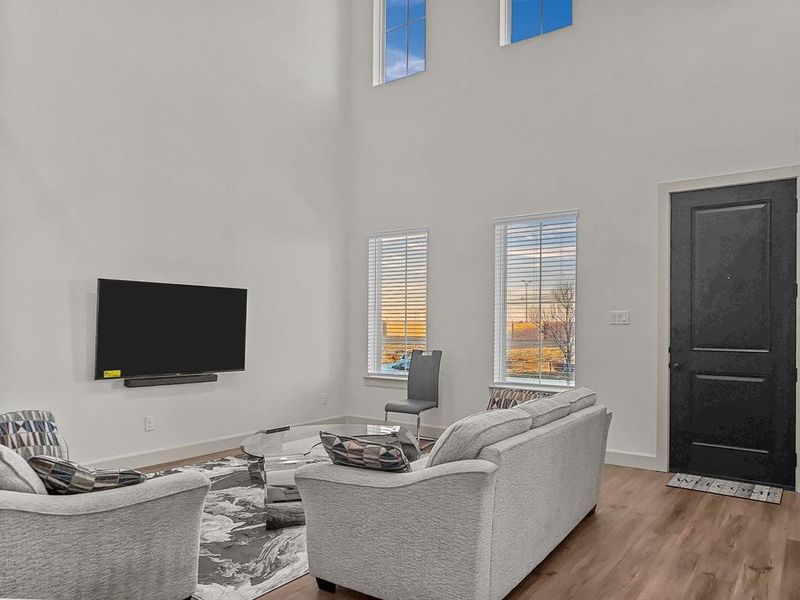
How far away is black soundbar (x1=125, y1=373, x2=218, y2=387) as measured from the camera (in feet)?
16.1

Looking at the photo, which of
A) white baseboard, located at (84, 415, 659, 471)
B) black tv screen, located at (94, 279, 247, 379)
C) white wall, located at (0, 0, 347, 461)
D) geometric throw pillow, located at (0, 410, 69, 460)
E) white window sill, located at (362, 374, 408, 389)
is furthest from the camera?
white window sill, located at (362, 374, 408, 389)

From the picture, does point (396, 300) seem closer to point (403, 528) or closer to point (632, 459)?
point (632, 459)

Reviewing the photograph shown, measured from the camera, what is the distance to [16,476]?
2180 mm

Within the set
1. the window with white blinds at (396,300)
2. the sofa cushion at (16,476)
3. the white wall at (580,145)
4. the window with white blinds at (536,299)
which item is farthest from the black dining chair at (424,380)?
the sofa cushion at (16,476)

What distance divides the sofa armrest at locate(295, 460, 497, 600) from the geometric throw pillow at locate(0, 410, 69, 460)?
1.71 metres

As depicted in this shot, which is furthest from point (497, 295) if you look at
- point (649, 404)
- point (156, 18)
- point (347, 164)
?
point (156, 18)

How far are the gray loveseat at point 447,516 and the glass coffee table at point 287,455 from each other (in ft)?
2.64

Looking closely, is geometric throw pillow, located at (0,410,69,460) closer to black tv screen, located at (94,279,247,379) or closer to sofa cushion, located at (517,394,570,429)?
black tv screen, located at (94,279,247,379)

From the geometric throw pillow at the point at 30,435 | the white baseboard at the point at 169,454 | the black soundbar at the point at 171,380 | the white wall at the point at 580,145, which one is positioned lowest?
the white baseboard at the point at 169,454

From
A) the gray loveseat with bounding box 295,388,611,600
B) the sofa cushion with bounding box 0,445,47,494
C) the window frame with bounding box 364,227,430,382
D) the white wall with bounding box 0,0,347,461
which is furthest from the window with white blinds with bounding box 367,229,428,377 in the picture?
the sofa cushion with bounding box 0,445,47,494

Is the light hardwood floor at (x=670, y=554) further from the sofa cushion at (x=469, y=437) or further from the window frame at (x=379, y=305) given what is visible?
the window frame at (x=379, y=305)

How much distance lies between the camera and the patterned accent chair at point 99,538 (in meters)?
2.10

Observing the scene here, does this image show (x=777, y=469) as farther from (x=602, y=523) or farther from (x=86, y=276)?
(x=86, y=276)

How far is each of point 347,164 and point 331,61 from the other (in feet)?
3.84
